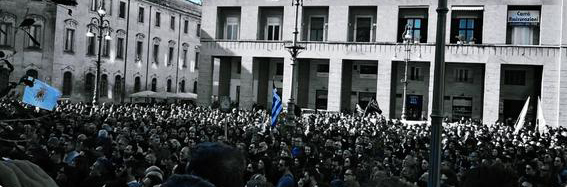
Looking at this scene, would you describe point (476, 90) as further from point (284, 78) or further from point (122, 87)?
point (122, 87)

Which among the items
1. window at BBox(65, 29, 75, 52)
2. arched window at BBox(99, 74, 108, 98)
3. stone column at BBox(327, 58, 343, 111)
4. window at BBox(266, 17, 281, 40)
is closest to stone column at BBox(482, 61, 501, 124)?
stone column at BBox(327, 58, 343, 111)

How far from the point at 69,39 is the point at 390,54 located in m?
26.6

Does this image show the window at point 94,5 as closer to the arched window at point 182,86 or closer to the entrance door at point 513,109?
the arched window at point 182,86

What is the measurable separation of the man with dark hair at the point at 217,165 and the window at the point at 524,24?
152 feet

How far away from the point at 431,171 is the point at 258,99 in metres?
49.2

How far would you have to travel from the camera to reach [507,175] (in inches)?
151

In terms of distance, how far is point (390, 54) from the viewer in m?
47.9

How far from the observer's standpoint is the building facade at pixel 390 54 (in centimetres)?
4550

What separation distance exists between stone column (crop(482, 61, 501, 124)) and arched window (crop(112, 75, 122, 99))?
3248 centimetres

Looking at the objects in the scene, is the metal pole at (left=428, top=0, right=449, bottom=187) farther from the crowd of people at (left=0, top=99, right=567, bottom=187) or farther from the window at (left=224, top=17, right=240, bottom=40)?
the window at (left=224, top=17, right=240, bottom=40)

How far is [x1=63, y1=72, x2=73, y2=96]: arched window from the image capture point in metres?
50.2

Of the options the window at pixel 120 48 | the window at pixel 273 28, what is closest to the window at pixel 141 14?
the window at pixel 120 48

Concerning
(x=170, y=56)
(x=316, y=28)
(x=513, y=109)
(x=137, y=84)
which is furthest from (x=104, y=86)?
(x=513, y=109)

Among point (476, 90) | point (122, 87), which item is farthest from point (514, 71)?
point (122, 87)
